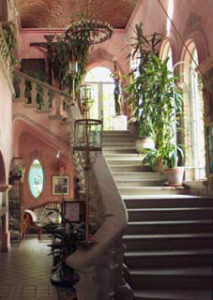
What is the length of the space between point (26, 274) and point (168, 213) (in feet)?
9.17

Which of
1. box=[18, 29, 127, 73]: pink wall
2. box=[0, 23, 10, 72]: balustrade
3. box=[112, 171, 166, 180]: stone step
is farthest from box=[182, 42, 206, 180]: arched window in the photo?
box=[18, 29, 127, 73]: pink wall

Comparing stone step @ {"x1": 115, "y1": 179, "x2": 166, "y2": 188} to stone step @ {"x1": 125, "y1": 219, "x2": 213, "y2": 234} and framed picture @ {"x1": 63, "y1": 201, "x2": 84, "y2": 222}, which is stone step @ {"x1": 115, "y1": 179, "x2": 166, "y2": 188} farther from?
framed picture @ {"x1": 63, "y1": 201, "x2": 84, "y2": 222}

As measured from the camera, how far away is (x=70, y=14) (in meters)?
14.7

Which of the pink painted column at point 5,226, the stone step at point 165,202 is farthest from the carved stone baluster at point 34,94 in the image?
the stone step at point 165,202

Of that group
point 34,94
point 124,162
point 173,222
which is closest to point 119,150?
point 124,162

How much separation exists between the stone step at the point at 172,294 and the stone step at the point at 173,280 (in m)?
0.07

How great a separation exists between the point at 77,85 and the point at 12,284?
25.3 ft

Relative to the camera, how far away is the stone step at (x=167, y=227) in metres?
5.52

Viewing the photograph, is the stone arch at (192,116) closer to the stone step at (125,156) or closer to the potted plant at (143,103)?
the potted plant at (143,103)

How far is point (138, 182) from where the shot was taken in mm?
7566

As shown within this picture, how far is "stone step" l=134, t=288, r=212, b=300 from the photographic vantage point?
4.25 m

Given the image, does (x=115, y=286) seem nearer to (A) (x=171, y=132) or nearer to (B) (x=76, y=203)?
(B) (x=76, y=203)

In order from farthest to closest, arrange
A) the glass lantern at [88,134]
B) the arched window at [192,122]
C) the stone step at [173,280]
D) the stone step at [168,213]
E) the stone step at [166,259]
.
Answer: the arched window at [192,122], the stone step at [168,213], the stone step at [166,259], the stone step at [173,280], the glass lantern at [88,134]

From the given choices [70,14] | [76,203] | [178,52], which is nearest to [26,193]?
[70,14]
